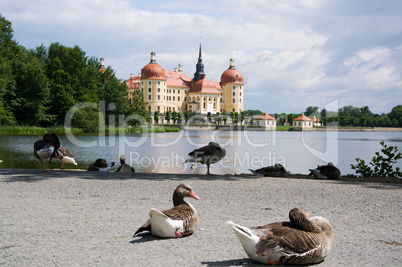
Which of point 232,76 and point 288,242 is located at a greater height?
point 232,76

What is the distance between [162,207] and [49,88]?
4844 centimetres

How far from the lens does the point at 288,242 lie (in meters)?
3.37

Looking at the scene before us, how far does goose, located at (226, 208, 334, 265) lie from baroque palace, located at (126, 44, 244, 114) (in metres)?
108

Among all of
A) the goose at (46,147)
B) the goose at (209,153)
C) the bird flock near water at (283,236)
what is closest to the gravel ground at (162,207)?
the bird flock near water at (283,236)

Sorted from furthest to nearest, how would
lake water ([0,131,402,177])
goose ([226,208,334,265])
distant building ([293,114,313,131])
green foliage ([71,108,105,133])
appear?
distant building ([293,114,313,131]), green foliage ([71,108,105,133]), lake water ([0,131,402,177]), goose ([226,208,334,265])

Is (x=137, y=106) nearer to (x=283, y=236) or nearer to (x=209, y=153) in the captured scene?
(x=209, y=153)

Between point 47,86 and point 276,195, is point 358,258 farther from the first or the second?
point 47,86

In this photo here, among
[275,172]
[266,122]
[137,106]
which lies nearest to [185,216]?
[275,172]

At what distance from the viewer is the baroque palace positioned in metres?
Answer: 113

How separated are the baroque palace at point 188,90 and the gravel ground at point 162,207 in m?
104

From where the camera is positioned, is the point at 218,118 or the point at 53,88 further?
the point at 218,118

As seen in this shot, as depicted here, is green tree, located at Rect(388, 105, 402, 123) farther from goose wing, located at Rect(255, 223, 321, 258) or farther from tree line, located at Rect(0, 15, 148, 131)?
goose wing, located at Rect(255, 223, 321, 258)

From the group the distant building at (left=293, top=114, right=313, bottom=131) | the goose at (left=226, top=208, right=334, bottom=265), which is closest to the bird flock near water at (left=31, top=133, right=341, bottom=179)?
the goose at (left=226, top=208, right=334, bottom=265)

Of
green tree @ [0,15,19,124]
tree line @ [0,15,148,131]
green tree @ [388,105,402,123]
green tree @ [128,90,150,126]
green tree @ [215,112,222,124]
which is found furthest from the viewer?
green tree @ [388,105,402,123]
